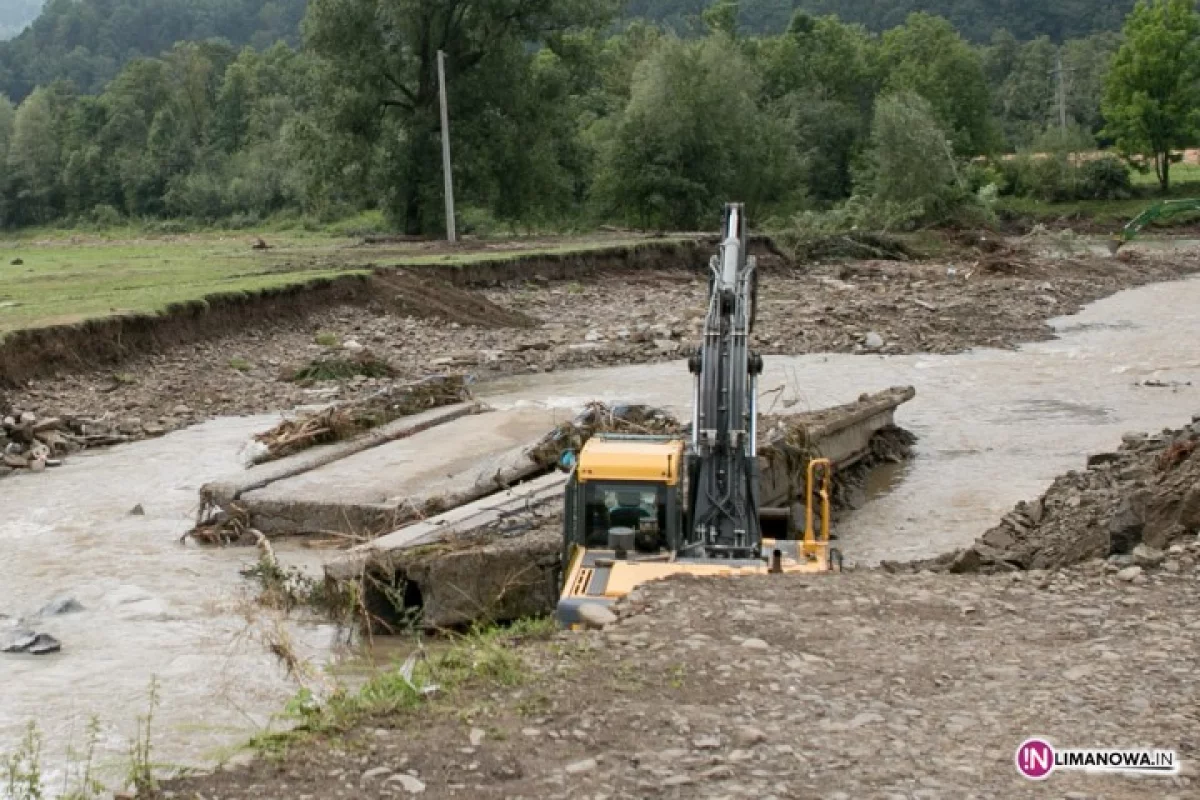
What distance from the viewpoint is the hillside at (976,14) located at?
167 metres

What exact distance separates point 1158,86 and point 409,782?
270 ft

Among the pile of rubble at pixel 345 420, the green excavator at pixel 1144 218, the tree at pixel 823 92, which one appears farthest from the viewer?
the tree at pixel 823 92

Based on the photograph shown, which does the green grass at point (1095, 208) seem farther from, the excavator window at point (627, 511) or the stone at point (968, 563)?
the excavator window at point (627, 511)

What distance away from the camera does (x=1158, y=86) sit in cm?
8031

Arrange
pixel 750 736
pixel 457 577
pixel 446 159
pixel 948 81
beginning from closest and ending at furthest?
pixel 750 736
pixel 457 577
pixel 446 159
pixel 948 81

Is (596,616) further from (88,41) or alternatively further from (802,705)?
(88,41)

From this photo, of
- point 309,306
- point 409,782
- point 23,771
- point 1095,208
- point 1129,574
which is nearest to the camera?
point 409,782

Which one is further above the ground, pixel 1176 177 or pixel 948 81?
pixel 948 81

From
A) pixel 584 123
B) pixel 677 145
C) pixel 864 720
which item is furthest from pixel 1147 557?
pixel 584 123

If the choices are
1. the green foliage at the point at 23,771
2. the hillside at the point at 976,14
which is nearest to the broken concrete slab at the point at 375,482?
the green foliage at the point at 23,771

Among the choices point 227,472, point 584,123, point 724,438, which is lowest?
point 227,472

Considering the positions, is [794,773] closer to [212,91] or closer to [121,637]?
[121,637]

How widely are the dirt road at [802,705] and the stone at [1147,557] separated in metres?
0.47

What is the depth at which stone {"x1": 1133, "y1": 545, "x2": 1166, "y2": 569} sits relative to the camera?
34.0ft
